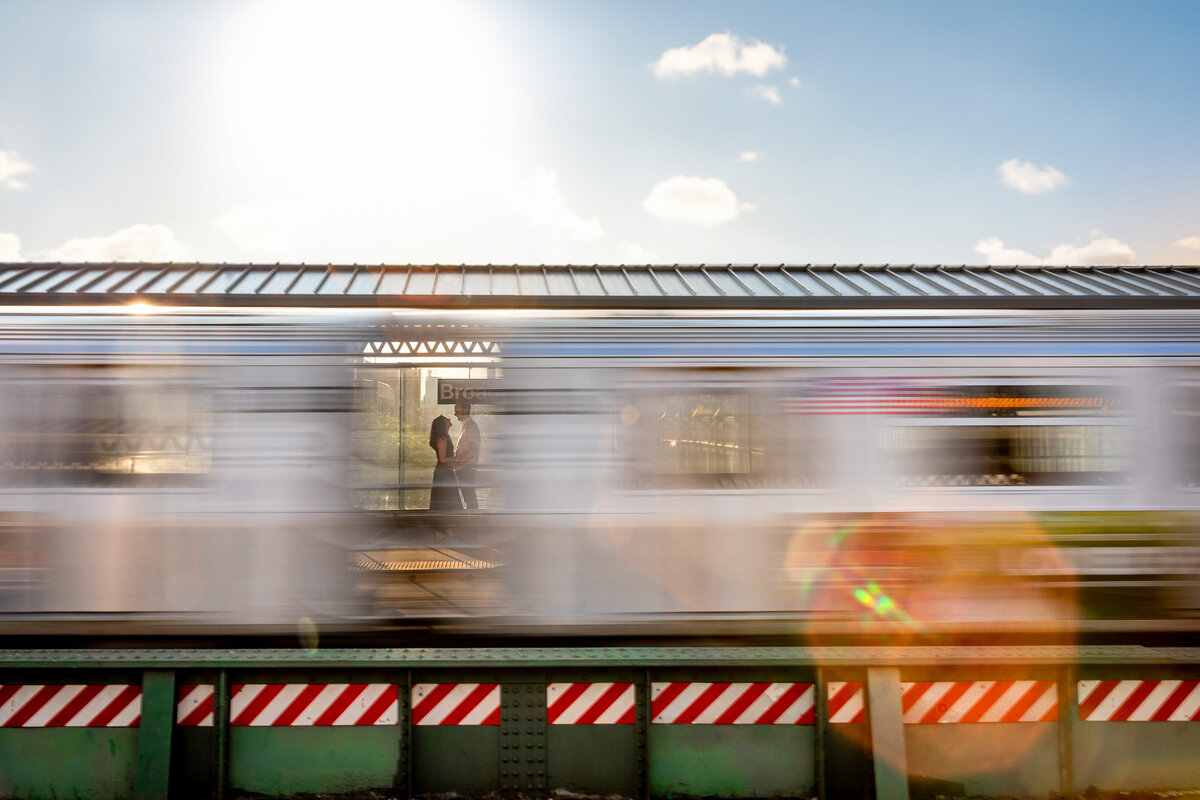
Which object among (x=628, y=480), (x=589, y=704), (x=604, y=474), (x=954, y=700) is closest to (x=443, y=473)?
(x=604, y=474)

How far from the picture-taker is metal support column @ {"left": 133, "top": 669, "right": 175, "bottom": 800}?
277 cm

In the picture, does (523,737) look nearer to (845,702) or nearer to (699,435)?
(845,702)

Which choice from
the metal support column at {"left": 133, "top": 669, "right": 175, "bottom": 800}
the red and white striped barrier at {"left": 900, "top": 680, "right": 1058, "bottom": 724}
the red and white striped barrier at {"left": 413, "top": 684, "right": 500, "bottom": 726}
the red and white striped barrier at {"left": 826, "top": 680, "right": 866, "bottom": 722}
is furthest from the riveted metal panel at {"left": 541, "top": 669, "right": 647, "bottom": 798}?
the metal support column at {"left": 133, "top": 669, "right": 175, "bottom": 800}

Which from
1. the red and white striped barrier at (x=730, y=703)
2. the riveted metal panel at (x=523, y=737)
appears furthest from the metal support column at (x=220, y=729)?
the red and white striped barrier at (x=730, y=703)

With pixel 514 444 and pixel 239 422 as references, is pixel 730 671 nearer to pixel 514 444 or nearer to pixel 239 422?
pixel 514 444

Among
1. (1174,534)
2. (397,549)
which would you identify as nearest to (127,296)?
(397,549)

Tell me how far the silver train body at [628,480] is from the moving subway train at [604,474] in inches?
0.7

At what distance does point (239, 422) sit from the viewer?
203 inches

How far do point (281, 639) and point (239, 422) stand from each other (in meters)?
A: 1.69

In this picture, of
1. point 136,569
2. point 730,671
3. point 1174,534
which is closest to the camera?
point 730,671

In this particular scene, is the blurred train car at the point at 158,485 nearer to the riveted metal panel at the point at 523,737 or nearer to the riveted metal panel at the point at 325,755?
the riveted metal panel at the point at 325,755

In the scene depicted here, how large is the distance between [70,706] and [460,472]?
9.45ft

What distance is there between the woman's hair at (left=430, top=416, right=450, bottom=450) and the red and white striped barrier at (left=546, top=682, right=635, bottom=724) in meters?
3.10

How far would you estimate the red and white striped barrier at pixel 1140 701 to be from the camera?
118 inches
